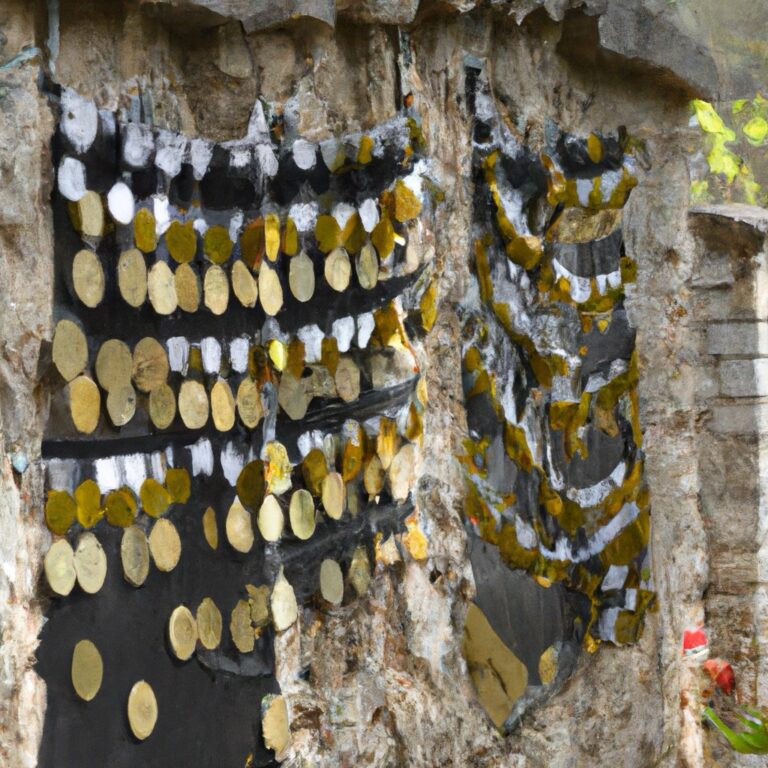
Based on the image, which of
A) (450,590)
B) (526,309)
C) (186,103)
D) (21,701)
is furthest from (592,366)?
(21,701)

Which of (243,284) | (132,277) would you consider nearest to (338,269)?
(243,284)

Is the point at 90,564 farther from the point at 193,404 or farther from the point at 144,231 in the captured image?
the point at 144,231

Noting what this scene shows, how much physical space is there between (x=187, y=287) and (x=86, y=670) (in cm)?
53

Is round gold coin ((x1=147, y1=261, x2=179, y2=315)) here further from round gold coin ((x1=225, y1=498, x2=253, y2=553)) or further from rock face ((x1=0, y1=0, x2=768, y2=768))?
round gold coin ((x1=225, y1=498, x2=253, y2=553))

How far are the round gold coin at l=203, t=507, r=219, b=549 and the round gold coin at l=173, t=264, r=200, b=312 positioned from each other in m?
0.29

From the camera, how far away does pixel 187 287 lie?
165 centimetres

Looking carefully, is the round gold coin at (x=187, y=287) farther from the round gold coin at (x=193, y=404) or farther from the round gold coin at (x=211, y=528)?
the round gold coin at (x=211, y=528)

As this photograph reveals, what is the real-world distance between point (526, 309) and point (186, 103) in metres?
0.82

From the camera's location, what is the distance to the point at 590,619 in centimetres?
241

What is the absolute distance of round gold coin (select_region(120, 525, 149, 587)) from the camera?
153 centimetres

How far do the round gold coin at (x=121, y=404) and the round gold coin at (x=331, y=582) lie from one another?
1.53 feet

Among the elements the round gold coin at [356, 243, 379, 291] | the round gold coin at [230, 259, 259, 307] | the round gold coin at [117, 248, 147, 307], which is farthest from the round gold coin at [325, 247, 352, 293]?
the round gold coin at [117, 248, 147, 307]

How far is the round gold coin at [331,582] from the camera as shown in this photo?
6.12 feet

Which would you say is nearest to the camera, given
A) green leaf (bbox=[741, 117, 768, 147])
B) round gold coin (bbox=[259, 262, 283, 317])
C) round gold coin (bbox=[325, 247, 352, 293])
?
round gold coin (bbox=[259, 262, 283, 317])
